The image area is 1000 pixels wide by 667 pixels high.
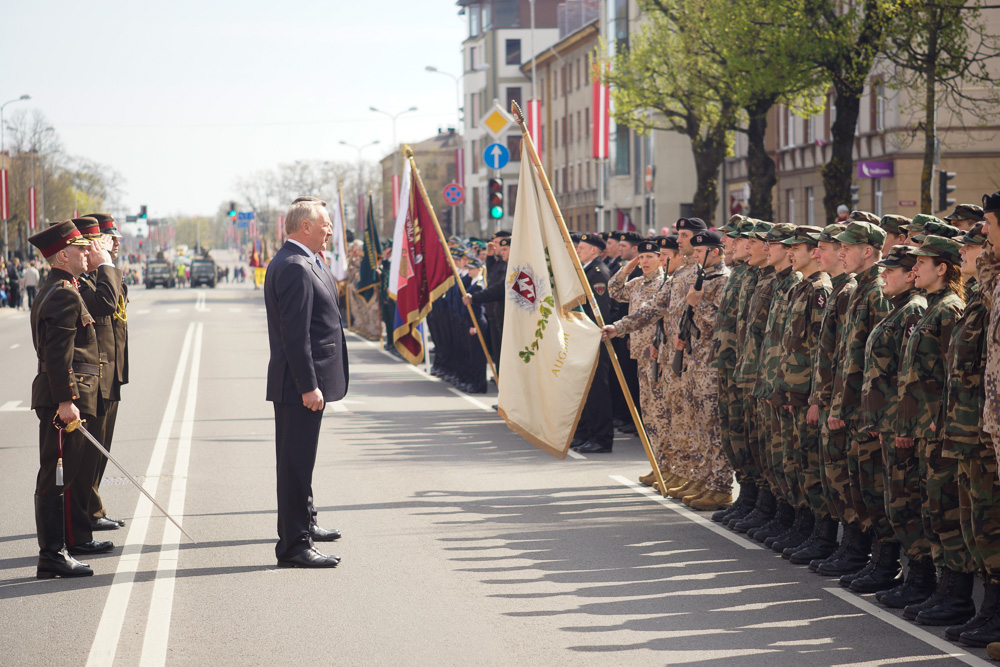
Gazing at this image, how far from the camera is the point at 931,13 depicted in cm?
2273

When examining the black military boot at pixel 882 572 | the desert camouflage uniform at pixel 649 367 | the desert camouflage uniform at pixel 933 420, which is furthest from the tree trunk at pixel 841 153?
the desert camouflage uniform at pixel 933 420

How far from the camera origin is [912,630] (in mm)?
6539

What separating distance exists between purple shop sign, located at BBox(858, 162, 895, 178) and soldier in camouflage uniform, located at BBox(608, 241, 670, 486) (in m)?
24.6

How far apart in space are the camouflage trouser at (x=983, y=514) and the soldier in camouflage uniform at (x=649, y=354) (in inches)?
170

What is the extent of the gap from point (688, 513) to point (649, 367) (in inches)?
61.7

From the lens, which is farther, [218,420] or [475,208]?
[475,208]

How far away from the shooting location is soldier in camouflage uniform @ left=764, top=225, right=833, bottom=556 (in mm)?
8078

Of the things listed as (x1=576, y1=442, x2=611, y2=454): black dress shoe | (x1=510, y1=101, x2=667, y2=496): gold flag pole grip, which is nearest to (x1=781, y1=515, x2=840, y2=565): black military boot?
(x1=510, y1=101, x2=667, y2=496): gold flag pole grip

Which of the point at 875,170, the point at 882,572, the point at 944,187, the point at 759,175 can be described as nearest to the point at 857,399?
the point at 882,572

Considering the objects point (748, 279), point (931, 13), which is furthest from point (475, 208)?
point (748, 279)

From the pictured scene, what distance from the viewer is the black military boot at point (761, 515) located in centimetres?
895

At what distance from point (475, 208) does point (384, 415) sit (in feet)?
284

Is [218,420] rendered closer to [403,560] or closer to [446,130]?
[403,560]

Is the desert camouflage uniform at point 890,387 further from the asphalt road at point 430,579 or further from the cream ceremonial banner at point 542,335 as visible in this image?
the cream ceremonial banner at point 542,335
